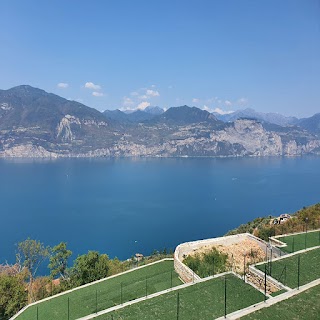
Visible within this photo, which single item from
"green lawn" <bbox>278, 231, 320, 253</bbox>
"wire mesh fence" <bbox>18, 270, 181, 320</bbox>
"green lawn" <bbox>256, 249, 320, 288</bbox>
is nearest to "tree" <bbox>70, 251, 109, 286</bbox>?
"wire mesh fence" <bbox>18, 270, 181, 320</bbox>

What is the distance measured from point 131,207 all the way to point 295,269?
79140mm

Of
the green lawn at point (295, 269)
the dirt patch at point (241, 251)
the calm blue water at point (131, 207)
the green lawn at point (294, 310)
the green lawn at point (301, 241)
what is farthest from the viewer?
the calm blue water at point (131, 207)

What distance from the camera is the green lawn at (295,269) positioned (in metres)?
15.1

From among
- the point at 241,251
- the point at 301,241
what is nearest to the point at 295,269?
the point at 301,241

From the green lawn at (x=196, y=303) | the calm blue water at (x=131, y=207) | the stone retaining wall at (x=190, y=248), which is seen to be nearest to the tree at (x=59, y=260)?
the stone retaining wall at (x=190, y=248)

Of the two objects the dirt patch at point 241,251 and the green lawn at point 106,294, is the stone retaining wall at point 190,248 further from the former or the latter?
the green lawn at point 106,294

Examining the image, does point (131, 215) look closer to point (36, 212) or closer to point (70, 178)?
point (36, 212)

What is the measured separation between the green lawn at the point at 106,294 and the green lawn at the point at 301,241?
8.43 m

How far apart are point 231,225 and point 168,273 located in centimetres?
5560

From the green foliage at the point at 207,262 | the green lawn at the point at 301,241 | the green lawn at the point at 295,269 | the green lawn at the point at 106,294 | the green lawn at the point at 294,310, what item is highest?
the green lawn at the point at 294,310

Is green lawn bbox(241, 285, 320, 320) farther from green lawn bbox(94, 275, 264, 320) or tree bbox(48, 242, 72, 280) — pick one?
tree bbox(48, 242, 72, 280)

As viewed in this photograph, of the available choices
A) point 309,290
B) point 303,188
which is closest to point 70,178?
point 303,188

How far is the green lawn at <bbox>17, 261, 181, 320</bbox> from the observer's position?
59.0 feet

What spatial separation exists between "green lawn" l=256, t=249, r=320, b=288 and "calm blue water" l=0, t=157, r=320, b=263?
4167 centimetres
